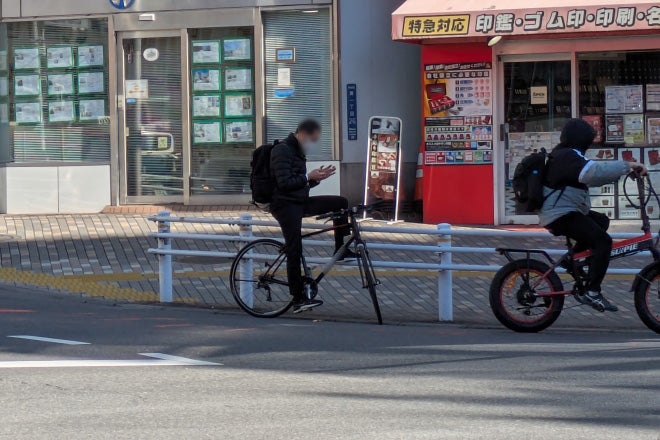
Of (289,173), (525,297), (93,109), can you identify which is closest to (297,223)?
(289,173)

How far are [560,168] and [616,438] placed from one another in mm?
3894

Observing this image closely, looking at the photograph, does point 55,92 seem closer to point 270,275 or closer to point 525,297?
A: point 270,275

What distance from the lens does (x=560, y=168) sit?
9422 millimetres

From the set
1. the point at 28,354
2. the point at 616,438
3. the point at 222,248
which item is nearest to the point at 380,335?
the point at 28,354

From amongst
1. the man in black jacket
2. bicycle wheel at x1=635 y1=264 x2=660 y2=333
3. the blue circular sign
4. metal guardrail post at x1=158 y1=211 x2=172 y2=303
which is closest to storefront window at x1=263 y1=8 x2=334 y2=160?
the blue circular sign

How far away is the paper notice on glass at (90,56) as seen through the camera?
728 inches

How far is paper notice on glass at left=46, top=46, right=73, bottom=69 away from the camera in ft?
60.8

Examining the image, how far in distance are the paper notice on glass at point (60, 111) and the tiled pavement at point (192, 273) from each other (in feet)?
5.99

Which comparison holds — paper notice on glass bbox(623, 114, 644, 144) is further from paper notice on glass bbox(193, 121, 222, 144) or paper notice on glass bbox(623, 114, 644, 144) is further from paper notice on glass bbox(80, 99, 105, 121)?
paper notice on glass bbox(80, 99, 105, 121)

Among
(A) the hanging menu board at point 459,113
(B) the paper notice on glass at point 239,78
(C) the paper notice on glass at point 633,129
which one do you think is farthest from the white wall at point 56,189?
(C) the paper notice on glass at point 633,129

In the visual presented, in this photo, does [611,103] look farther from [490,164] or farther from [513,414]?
[513,414]

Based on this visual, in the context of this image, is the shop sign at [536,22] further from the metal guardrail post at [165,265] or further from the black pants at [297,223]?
the black pants at [297,223]

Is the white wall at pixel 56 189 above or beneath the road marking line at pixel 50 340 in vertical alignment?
above

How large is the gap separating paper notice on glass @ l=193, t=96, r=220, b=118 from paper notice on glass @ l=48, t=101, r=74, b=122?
2.11m
